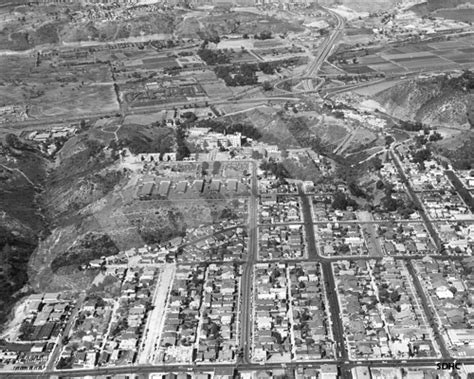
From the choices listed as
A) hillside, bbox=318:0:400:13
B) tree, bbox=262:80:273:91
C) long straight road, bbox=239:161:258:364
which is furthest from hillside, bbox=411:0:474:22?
long straight road, bbox=239:161:258:364

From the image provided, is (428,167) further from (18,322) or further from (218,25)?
(218,25)

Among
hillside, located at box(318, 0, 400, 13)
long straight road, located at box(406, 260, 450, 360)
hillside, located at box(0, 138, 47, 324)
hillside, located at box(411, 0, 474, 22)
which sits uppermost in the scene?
hillside, located at box(318, 0, 400, 13)

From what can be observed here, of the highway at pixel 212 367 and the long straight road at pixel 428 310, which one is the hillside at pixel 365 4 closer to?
the long straight road at pixel 428 310

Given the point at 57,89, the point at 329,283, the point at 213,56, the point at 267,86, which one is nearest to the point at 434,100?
the point at 267,86

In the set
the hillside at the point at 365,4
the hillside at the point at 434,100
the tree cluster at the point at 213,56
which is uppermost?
the hillside at the point at 365,4

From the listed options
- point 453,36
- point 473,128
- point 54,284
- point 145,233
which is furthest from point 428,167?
point 453,36

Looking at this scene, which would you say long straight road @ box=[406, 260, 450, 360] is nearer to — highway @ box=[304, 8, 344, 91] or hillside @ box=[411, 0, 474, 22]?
highway @ box=[304, 8, 344, 91]

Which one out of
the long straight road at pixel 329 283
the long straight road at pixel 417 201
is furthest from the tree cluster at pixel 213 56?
the long straight road at pixel 329 283
